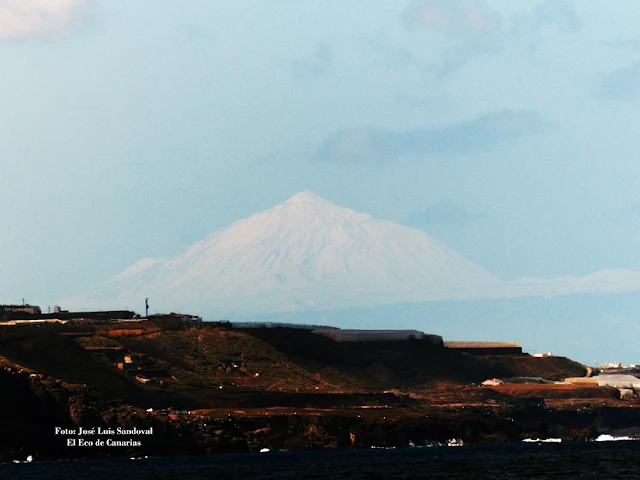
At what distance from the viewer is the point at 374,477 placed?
172 metres

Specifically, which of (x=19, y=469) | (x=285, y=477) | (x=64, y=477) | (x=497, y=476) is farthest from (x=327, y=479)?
(x=19, y=469)

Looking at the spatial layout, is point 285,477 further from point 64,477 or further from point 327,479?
point 64,477

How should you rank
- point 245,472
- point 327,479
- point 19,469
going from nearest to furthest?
point 327,479 → point 245,472 → point 19,469

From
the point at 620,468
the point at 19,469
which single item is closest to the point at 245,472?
the point at 19,469

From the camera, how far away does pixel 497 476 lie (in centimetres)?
17212

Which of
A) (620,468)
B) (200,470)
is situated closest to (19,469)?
(200,470)

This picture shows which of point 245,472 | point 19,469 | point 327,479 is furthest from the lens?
point 19,469

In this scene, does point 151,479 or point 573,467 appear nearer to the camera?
point 151,479

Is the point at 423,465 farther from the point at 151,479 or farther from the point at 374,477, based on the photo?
the point at 151,479

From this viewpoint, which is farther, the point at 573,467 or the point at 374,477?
the point at 573,467

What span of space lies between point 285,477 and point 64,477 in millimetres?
25937

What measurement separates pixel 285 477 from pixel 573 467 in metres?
38.3

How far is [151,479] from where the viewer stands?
563 ft

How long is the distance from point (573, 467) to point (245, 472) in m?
40.6
